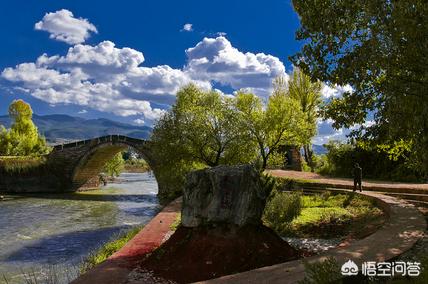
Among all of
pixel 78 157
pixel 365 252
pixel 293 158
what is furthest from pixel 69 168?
pixel 365 252

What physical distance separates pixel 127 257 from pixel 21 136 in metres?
69.2

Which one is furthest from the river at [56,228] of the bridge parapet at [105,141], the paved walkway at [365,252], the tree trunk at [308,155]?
the tree trunk at [308,155]

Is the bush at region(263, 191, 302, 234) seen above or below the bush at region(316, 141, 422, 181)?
below

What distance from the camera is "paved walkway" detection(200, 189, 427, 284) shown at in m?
9.39

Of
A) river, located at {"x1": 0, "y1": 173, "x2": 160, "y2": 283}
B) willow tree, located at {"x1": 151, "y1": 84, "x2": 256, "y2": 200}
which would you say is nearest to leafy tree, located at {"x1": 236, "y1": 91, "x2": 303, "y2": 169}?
willow tree, located at {"x1": 151, "y1": 84, "x2": 256, "y2": 200}

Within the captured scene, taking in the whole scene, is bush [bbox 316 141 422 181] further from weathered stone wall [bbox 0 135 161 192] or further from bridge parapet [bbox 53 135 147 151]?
weathered stone wall [bbox 0 135 161 192]

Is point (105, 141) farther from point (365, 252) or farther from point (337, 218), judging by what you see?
point (365, 252)

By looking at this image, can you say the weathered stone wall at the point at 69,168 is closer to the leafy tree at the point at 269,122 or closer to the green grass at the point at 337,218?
the leafy tree at the point at 269,122

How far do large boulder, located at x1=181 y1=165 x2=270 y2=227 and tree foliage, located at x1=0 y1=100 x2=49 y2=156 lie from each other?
67.5m

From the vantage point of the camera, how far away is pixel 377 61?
1265 centimetres

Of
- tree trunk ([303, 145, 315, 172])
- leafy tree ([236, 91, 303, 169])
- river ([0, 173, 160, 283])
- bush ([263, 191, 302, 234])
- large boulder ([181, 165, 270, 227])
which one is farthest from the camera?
tree trunk ([303, 145, 315, 172])

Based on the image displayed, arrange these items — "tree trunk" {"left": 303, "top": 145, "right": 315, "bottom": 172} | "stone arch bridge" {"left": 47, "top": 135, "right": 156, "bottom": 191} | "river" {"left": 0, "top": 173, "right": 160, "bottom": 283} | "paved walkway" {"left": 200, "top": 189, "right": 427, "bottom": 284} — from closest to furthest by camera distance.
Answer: "paved walkway" {"left": 200, "top": 189, "right": 427, "bottom": 284} < "river" {"left": 0, "top": 173, "right": 160, "bottom": 283} < "tree trunk" {"left": 303, "top": 145, "right": 315, "bottom": 172} < "stone arch bridge" {"left": 47, "top": 135, "right": 156, "bottom": 191}

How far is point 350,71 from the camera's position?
14.1 meters

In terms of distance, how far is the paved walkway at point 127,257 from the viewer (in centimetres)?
1121
